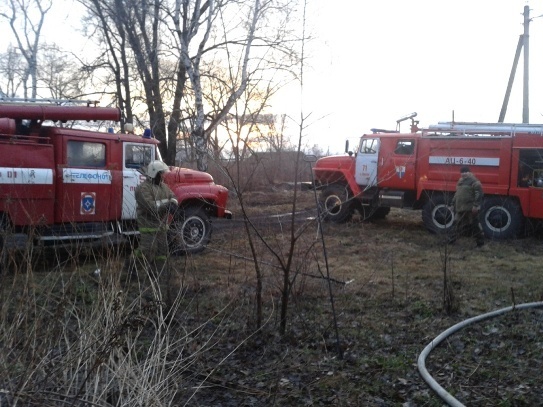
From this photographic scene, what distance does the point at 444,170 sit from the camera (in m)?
14.8

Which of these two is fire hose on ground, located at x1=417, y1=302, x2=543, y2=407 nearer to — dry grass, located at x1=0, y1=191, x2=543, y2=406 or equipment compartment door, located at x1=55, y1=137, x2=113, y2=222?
dry grass, located at x1=0, y1=191, x2=543, y2=406

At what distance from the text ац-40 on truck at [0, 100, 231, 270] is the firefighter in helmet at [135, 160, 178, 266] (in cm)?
68

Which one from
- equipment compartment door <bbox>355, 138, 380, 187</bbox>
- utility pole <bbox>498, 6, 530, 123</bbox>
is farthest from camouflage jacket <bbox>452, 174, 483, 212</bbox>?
utility pole <bbox>498, 6, 530, 123</bbox>

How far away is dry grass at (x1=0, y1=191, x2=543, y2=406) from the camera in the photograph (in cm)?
378

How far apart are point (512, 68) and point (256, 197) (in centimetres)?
1022

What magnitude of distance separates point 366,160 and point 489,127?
3190 mm

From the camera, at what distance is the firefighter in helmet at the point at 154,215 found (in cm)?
656

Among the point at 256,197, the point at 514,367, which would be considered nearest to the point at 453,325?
the point at 514,367

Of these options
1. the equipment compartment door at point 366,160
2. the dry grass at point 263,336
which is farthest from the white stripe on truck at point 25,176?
the equipment compartment door at point 366,160

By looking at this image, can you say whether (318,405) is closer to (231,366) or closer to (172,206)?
(231,366)

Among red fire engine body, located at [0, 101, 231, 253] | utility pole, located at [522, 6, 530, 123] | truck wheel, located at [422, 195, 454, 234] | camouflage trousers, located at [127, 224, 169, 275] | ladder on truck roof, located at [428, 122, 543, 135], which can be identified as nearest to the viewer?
camouflage trousers, located at [127, 224, 169, 275]

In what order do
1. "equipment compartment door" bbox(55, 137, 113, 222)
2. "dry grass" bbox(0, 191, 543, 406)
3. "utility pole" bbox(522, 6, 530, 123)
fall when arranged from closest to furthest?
"dry grass" bbox(0, 191, 543, 406) → "equipment compartment door" bbox(55, 137, 113, 222) → "utility pole" bbox(522, 6, 530, 123)

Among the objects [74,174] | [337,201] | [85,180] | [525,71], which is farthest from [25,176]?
[525,71]

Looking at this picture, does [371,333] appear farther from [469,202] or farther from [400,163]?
[400,163]
